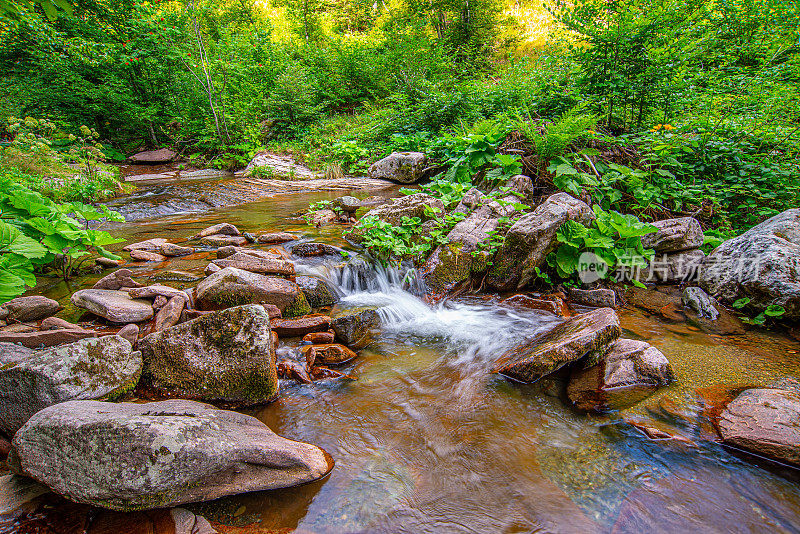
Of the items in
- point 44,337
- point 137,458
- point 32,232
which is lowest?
point 137,458

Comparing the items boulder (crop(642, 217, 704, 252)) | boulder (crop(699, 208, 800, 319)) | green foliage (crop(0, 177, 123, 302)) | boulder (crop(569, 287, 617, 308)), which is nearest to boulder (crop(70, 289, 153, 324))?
green foliage (crop(0, 177, 123, 302))

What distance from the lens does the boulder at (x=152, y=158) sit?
15594mm

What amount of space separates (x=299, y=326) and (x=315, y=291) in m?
0.71

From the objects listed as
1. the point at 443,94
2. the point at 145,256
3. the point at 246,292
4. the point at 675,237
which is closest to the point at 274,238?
the point at 145,256

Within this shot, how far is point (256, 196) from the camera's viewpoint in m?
10.2

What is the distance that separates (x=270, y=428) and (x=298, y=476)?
0.59 metres

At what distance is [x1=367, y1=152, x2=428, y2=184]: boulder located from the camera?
10094 millimetres

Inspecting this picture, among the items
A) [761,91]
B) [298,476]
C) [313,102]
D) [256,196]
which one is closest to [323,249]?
[298,476]

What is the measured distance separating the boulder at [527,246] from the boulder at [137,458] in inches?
144

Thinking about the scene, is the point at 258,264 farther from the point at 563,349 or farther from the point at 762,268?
the point at 762,268

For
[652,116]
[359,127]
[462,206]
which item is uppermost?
[359,127]

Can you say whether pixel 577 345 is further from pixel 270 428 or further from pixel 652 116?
pixel 652 116

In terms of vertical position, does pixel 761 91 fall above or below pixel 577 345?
above

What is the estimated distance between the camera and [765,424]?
2.30m
